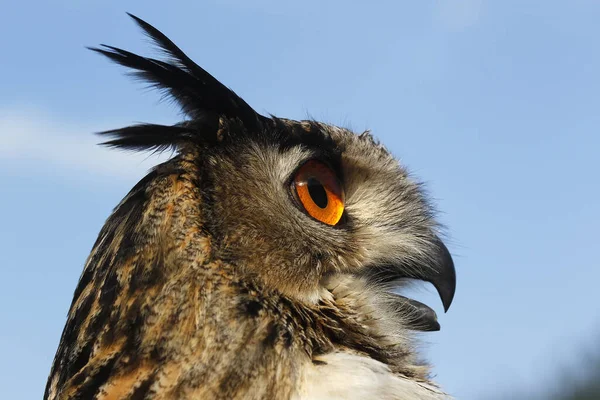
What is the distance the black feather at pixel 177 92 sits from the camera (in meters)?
2.45

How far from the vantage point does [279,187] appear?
8.00ft

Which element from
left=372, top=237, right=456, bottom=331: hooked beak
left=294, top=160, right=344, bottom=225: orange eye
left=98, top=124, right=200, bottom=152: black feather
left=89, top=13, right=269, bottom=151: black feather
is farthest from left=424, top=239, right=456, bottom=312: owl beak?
left=98, top=124, right=200, bottom=152: black feather

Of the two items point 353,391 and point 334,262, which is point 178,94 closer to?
point 334,262

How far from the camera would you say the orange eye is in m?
2.47

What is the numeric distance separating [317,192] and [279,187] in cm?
14

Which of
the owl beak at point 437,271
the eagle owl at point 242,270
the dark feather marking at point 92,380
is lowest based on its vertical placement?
the dark feather marking at point 92,380

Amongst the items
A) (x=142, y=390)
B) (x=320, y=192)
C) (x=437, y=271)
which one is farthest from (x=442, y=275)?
(x=142, y=390)

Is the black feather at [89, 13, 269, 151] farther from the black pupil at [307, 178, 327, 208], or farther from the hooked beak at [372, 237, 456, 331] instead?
the hooked beak at [372, 237, 456, 331]

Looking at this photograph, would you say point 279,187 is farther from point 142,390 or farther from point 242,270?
point 142,390

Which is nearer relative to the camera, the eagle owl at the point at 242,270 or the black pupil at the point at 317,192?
the eagle owl at the point at 242,270

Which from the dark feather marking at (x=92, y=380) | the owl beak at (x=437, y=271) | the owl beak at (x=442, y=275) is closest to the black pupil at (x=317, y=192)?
the owl beak at (x=437, y=271)

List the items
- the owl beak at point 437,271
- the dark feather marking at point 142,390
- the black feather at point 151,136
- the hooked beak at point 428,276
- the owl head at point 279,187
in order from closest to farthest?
the dark feather marking at point 142,390 < the owl head at point 279,187 < the black feather at point 151,136 < the hooked beak at point 428,276 < the owl beak at point 437,271

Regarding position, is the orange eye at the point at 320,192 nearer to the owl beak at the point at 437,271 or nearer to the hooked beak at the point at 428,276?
the hooked beak at the point at 428,276

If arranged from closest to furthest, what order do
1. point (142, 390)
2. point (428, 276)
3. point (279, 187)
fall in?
point (142, 390) → point (279, 187) → point (428, 276)
